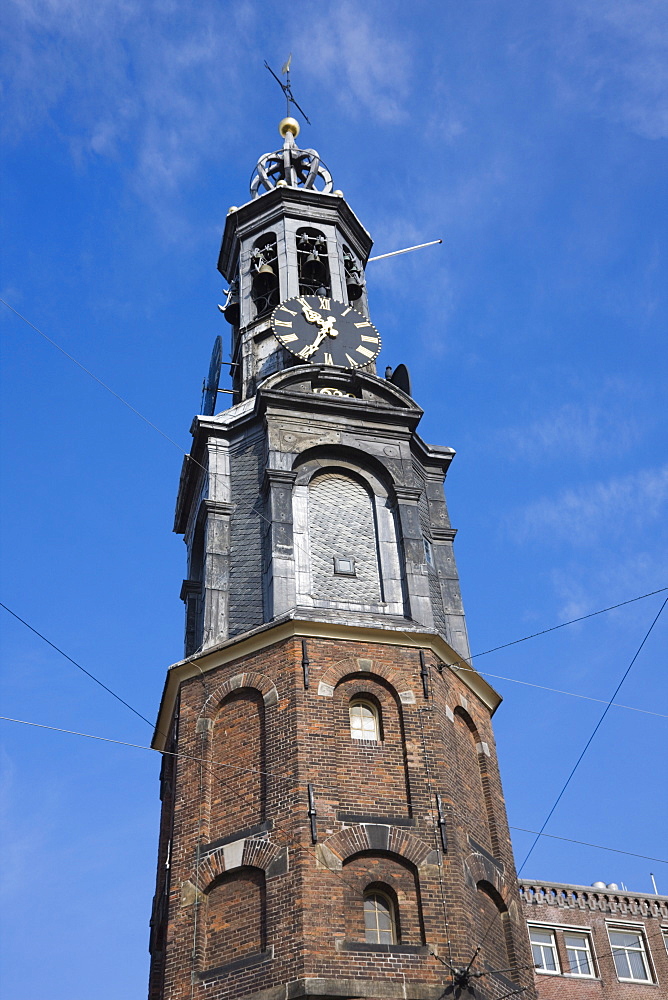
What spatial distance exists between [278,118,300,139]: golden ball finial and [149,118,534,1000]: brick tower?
40.7ft

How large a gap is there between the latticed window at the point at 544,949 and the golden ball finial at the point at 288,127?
2706 cm

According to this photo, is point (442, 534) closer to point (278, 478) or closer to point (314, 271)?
point (278, 478)

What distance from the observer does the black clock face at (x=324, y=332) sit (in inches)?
1361

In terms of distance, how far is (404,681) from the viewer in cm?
2761

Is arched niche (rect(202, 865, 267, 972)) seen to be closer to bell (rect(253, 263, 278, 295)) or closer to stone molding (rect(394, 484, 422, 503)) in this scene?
stone molding (rect(394, 484, 422, 503))

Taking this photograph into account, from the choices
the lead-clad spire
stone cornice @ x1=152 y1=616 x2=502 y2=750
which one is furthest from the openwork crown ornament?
stone cornice @ x1=152 y1=616 x2=502 y2=750

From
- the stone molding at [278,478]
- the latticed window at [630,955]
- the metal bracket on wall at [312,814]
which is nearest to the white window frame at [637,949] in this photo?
the latticed window at [630,955]

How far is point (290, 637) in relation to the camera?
27656 mm

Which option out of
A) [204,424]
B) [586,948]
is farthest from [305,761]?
[586,948]

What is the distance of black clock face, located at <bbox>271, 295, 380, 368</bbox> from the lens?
3456cm

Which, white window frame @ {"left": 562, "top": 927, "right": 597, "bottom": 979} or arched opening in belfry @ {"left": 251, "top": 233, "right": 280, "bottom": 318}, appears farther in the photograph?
arched opening in belfry @ {"left": 251, "top": 233, "right": 280, "bottom": 318}

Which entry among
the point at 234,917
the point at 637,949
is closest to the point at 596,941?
the point at 637,949

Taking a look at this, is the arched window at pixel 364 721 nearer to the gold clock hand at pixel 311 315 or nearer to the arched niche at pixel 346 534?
the arched niche at pixel 346 534

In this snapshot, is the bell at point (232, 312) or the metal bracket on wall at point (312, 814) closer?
the metal bracket on wall at point (312, 814)
